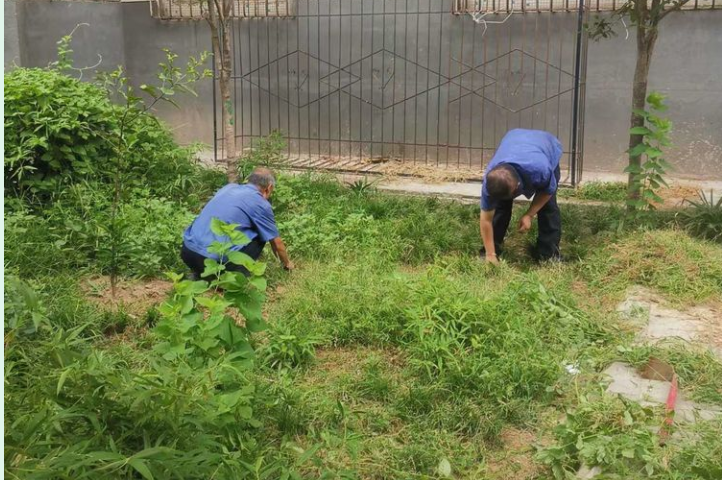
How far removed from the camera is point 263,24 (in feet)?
35.3

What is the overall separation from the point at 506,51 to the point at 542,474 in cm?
691

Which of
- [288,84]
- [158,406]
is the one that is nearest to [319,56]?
[288,84]

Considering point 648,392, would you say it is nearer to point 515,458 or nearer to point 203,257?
point 515,458

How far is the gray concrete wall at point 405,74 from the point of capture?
903cm

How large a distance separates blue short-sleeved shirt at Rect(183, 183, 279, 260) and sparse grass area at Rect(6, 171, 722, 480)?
0.45 meters

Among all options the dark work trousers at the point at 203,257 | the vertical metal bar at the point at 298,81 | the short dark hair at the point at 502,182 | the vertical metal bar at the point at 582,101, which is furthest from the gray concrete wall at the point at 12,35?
the short dark hair at the point at 502,182

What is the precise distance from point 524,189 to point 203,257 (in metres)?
2.43

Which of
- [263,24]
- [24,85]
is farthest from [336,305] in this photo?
[263,24]

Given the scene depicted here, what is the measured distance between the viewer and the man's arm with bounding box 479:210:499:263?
20.2 feet

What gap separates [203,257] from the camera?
17.9ft

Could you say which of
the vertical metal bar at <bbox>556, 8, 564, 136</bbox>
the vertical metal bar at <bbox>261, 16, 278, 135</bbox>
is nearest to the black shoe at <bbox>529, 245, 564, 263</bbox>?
the vertical metal bar at <bbox>556, 8, 564, 136</bbox>

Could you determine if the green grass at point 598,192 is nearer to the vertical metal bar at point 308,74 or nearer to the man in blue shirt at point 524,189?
the man in blue shirt at point 524,189

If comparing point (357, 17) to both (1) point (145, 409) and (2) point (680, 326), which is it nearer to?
(2) point (680, 326)

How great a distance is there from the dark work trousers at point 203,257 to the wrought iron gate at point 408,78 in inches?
167
